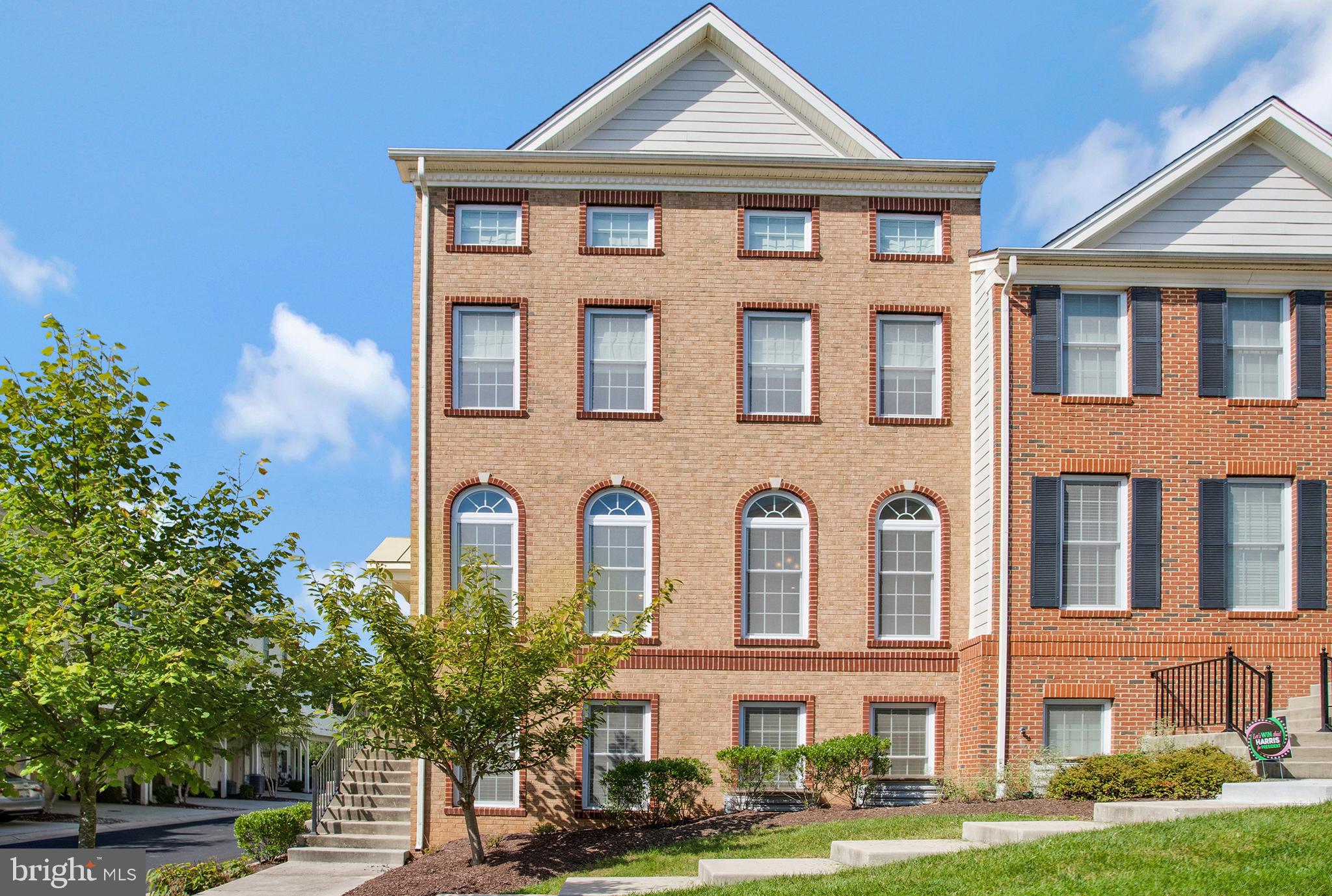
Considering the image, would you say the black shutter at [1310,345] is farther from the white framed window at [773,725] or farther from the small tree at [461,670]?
the small tree at [461,670]

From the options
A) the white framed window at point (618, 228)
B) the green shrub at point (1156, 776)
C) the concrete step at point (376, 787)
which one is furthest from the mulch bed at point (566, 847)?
the white framed window at point (618, 228)

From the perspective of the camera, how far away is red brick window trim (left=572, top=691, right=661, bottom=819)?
19141 millimetres

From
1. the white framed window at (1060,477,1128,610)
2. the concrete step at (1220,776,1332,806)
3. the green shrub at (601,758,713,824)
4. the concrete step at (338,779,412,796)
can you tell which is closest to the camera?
the concrete step at (1220,776,1332,806)

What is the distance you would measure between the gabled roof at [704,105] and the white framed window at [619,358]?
288 centimetres

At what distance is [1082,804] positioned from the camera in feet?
52.7

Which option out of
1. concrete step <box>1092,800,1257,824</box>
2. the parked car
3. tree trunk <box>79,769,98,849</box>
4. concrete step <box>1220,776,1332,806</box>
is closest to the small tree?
tree trunk <box>79,769,98,849</box>

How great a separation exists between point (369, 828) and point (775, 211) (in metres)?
11.9

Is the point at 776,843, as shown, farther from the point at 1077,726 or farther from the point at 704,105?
the point at 704,105

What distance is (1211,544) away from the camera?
1928cm

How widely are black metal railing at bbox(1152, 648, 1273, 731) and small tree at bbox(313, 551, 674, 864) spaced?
8.19m

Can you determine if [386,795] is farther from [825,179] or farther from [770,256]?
[825,179]

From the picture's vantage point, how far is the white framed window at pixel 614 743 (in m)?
19.3

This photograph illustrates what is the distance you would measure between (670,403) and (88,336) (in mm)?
8633

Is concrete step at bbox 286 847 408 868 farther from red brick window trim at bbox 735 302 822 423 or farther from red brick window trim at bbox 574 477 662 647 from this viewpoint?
red brick window trim at bbox 735 302 822 423
